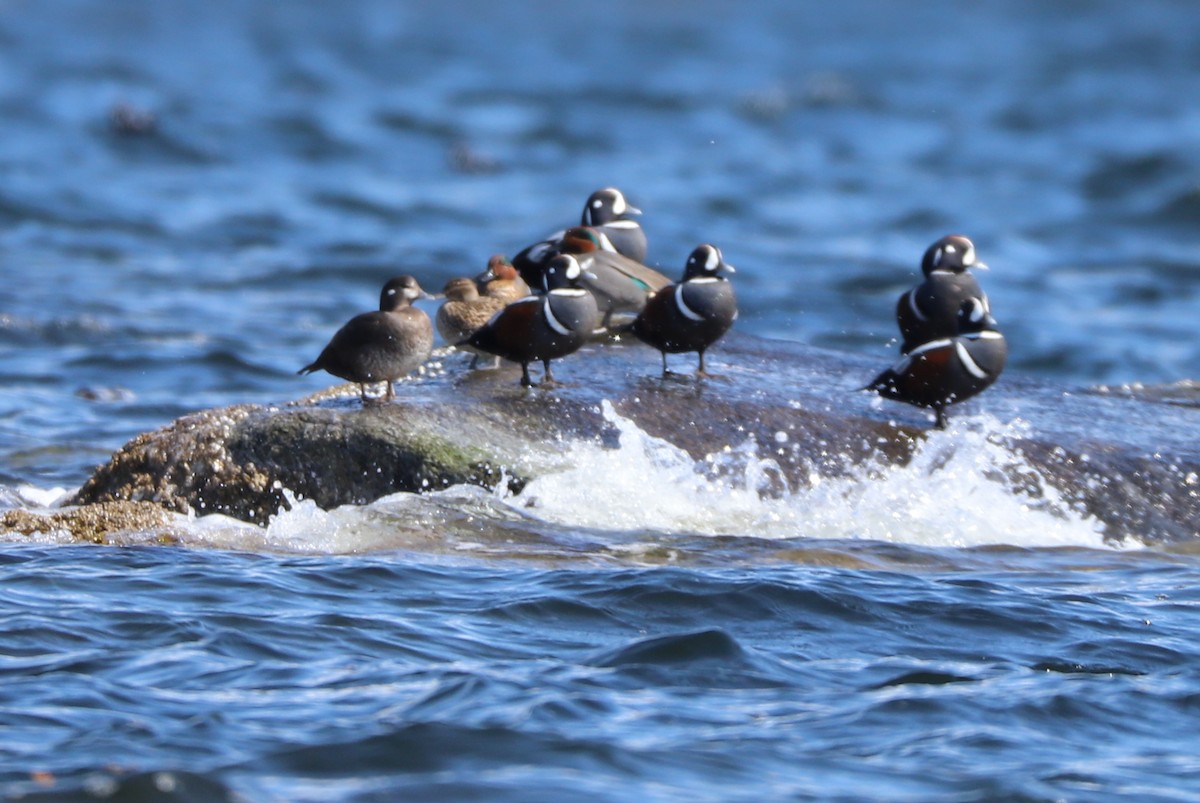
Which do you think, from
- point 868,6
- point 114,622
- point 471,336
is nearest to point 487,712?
point 114,622

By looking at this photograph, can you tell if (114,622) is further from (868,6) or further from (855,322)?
(868,6)

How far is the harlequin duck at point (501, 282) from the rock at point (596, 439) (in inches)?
21.4

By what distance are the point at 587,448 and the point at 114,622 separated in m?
2.49

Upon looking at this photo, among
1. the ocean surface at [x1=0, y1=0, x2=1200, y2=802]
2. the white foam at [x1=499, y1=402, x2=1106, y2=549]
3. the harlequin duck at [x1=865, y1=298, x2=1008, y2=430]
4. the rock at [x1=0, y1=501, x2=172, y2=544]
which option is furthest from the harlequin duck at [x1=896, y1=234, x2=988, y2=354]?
the rock at [x1=0, y1=501, x2=172, y2=544]

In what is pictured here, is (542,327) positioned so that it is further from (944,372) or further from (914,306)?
(914,306)

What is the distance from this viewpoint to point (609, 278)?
10078 millimetres

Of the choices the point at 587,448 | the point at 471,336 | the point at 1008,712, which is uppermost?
the point at 471,336

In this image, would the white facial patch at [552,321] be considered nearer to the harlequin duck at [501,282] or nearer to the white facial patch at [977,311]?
the harlequin duck at [501,282]

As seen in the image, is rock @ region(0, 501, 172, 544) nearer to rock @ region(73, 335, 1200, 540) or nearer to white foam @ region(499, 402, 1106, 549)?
rock @ region(73, 335, 1200, 540)

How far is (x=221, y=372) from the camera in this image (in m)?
13.3

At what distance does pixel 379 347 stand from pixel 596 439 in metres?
1.06

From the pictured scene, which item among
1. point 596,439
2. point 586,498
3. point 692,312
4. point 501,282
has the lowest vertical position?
point 586,498

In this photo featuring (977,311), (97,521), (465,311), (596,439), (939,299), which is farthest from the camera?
(939,299)

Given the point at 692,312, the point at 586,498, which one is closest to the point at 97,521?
the point at 586,498
